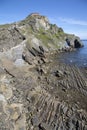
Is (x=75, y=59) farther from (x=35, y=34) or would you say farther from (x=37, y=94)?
(x=37, y=94)

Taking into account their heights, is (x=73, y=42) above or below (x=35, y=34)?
below

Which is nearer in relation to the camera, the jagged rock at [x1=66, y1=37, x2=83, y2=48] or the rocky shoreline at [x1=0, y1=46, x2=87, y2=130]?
the rocky shoreline at [x1=0, y1=46, x2=87, y2=130]

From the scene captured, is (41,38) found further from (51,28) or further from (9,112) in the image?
(9,112)

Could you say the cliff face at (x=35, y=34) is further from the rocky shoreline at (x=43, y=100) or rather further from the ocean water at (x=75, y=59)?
the rocky shoreline at (x=43, y=100)

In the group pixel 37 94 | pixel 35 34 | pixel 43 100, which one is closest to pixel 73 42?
pixel 35 34

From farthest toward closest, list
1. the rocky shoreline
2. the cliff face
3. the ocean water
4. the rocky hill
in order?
the cliff face < the ocean water < the rocky hill < the rocky shoreline

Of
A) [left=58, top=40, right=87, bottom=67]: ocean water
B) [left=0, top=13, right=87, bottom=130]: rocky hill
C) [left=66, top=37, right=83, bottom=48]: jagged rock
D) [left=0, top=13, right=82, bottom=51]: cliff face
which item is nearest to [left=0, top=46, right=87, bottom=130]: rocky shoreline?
[left=0, top=13, right=87, bottom=130]: rocky hill

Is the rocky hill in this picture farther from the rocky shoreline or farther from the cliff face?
the cliff face

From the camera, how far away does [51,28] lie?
121688 mm

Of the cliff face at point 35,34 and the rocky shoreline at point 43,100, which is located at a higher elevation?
the cliff face at point 35,34

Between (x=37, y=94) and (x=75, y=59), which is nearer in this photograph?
(x=37, y=94)

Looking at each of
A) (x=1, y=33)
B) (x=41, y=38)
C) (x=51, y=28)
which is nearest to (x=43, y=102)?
(x=1, y=33)

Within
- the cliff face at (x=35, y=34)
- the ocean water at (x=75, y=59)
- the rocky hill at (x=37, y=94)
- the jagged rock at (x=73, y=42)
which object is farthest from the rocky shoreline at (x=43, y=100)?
the jagged rock at (x=73, y=42)

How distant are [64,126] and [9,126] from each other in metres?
8.06
